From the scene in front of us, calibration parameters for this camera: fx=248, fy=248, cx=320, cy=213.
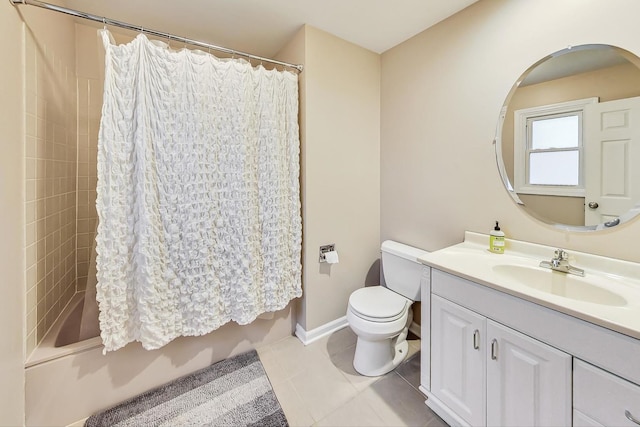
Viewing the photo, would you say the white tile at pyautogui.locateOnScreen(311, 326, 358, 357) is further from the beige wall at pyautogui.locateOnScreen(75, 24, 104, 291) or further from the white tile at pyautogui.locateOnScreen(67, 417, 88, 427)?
the beige wall at pyautogui.locateOnScreen(75, 24, 104, 291)

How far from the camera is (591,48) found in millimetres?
1138

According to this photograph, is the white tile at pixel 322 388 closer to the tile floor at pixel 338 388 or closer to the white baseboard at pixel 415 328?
the tile floor at pixel 338 388

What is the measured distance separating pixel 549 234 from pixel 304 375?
163cm

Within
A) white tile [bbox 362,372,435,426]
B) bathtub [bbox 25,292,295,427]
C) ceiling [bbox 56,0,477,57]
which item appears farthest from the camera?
ceiling [bbox 56,0,477,57]

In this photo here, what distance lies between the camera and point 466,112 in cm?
157

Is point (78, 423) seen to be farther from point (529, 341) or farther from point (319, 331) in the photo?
point (529, 341)

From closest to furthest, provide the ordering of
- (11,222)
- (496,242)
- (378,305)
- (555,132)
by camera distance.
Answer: (11,222) → (555,132) → (496,242) → (378,305)

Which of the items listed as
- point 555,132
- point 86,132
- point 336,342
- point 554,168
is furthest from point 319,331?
point 86,132

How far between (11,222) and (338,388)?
1.81m

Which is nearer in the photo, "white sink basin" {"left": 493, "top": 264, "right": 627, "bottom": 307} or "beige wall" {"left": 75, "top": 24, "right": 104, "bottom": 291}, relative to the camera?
"white sink basin" {"left": 493, "top": 264, "right": 627, "bottom": 307}

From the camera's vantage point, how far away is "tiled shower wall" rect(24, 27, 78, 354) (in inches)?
47.9

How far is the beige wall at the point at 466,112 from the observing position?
1.15m

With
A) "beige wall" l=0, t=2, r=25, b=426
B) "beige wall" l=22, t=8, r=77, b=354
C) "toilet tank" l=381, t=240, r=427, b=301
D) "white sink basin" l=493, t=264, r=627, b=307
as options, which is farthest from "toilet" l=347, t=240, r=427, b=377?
"beige wall" l=22, t=8, r=77, b=354

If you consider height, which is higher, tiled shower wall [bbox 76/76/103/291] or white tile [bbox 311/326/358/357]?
tiled shower wall [bbox 76/76/103/291]
